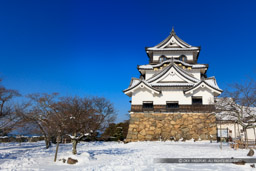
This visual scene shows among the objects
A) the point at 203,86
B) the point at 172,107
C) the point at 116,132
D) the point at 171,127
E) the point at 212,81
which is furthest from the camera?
the point at 116,132

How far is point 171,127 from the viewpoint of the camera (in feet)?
77.9

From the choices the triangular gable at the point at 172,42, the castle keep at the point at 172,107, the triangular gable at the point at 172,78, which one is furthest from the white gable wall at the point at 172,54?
the triangular gable at the point at 172,78

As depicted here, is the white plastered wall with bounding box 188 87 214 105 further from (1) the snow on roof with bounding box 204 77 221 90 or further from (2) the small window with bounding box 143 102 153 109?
(2) the small window with bounding box 143 102 153 109

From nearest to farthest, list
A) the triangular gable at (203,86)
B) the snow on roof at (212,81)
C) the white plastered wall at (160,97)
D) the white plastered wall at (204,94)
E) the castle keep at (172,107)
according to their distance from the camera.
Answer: the castle keep at (172,107) → the triangular gable at (203,86) → the white plastered wall at (204,94) → the white plastered wall at (160,97) → the snow on roof at (212,81)

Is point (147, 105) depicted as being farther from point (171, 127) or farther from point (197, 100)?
point (197, 100)

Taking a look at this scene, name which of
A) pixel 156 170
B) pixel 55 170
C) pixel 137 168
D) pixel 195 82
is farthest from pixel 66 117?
pixel 195 82

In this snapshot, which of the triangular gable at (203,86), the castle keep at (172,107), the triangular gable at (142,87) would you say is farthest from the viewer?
the triangular gable at (142,87)

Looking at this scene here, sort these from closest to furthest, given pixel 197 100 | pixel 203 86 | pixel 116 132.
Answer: pixel 203 86, pixel 197 100, pixel 116 132

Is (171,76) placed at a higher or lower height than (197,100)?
higher

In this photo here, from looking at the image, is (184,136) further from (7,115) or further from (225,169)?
(7,115)

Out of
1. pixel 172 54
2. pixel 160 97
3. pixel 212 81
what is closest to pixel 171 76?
pixel 160 97

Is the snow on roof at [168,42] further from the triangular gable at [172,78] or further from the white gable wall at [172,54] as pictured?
the triangular gable at [172,78]

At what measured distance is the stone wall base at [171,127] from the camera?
2328cm

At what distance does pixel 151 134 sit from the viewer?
23.7m
